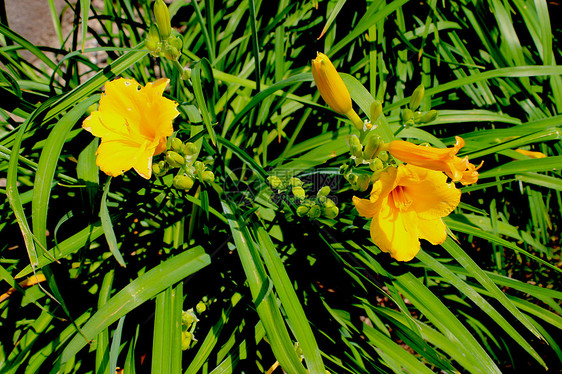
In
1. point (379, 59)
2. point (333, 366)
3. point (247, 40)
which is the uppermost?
point (247, 40)

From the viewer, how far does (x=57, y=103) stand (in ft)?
3.32

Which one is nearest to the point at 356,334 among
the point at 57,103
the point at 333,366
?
the point at 333,366

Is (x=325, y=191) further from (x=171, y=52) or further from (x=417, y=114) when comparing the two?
(x=171, y=52)

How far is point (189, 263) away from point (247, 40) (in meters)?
1.20

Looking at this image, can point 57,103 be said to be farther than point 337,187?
No

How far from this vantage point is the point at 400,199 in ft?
3.30

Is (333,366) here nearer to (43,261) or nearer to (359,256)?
(359,256)

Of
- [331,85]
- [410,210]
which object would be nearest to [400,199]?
[410,210]

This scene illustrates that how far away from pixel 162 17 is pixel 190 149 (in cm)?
38

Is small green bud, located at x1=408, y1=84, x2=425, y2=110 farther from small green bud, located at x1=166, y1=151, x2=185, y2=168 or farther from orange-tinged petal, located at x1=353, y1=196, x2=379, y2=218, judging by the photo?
small green bud, located at x1=166, y1=151, x2=185, y2=168

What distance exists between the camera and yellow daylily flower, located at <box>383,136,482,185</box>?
31.0 inches

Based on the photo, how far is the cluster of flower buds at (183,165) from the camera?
0.90 m

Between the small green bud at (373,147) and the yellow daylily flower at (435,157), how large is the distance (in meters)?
0.05

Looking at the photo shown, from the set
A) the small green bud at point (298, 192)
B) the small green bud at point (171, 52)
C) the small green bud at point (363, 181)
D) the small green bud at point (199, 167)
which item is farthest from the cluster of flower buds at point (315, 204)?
the small green bud at point (171, 52)
